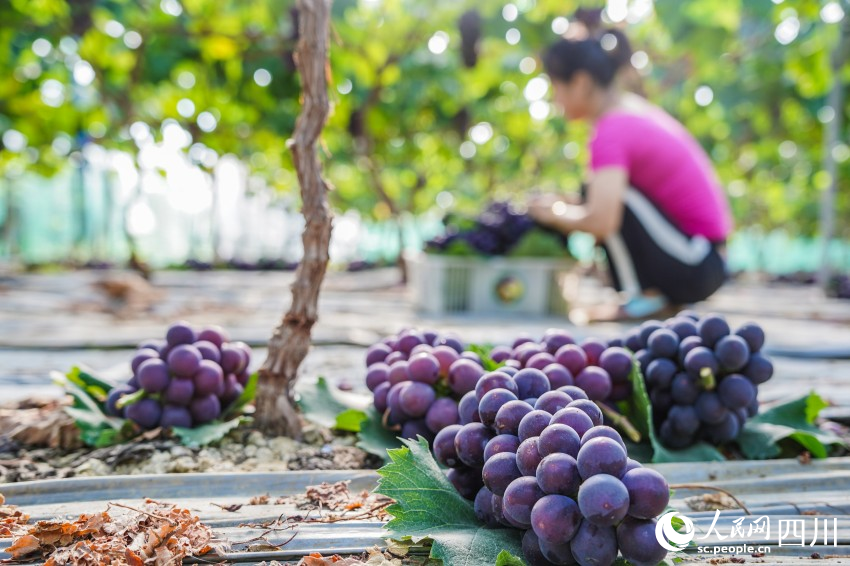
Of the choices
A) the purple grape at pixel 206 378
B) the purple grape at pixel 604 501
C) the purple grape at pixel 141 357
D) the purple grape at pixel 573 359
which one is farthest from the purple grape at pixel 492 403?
the purple grape at pixel 141 357

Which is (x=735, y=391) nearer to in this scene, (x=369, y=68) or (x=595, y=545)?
(x=595, y=545)

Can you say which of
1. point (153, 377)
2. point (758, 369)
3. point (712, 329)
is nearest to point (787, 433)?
point (758, 369)

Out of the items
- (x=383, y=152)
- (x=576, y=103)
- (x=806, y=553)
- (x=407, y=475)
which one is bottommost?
(x=806, y=553)

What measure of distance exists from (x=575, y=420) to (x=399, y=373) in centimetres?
51

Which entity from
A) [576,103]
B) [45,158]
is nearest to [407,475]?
[576,103]

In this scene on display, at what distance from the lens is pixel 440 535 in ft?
2.60

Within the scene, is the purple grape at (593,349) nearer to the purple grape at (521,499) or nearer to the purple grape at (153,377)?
the purple grape at (521,499)

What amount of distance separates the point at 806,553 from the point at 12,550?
102 centimetres

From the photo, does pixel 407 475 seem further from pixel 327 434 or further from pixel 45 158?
pixel 45 158

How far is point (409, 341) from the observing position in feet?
4.55

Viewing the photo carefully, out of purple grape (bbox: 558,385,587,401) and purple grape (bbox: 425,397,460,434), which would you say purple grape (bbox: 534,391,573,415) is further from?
purple grape (bbox: 425,397,460,434)

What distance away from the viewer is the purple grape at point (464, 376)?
3.71 feet

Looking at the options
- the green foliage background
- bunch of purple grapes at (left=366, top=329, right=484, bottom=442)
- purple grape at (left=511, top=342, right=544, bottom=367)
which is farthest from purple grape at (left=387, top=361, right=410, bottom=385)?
the green foliage background

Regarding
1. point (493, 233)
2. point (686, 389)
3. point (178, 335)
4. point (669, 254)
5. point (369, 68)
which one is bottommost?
point (686, 389)
